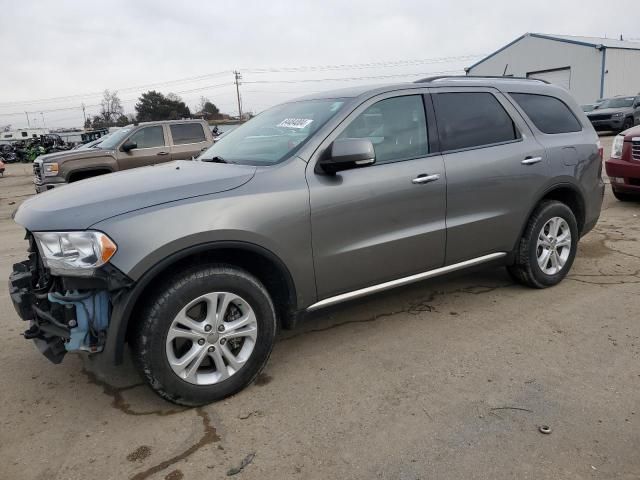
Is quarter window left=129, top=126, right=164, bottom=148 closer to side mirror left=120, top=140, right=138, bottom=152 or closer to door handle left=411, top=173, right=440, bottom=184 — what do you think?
side mirror left=120, top=140, right=138, bottom=152

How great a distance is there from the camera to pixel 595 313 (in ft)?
13.3

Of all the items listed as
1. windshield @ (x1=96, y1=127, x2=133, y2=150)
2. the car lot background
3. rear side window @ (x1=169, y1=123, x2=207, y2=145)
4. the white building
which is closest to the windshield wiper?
the car lot background

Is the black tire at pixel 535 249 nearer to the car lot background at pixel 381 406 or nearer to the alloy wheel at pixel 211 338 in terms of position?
the car lot background at pixel 381 406

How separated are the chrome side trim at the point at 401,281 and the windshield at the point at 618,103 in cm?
2366

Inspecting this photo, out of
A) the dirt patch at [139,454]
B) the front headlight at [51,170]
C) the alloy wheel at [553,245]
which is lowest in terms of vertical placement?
the dirt patch at [139,454]

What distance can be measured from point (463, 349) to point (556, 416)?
865mm

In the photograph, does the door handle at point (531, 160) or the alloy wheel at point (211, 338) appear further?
the door handle at point (531, 160)

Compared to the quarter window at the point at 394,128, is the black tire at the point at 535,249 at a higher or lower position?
lower

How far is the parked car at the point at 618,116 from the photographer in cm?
2244

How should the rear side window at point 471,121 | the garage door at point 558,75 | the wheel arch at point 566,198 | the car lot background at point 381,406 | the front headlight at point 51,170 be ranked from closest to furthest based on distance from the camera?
1. the car lot background at point 381,406
2. the rear side window at point 471,121
3. the wheel arch at point 566,198
4. the front headlight at point 51,170
5. the garage door at point 558,75

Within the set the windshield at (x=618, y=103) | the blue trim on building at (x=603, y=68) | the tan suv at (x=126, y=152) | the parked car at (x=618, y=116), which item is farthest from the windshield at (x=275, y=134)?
the blue trim on building at (x=603, y=68)

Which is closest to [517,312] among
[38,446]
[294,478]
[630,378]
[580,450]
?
[630,378]

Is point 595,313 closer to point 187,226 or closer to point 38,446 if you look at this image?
point 187,226

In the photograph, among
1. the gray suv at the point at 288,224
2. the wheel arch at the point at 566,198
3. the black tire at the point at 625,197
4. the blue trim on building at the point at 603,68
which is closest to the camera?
the gray suv at the point at 288,224
